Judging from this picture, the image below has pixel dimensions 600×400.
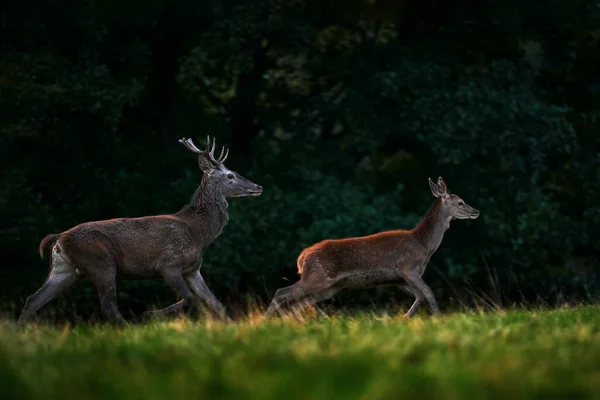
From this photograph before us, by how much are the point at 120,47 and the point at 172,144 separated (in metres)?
1.85

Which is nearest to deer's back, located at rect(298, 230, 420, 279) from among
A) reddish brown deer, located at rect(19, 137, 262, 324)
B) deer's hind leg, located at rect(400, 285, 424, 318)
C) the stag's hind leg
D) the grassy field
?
deer's hind leg, located at rect(400, 285, 424, 318)

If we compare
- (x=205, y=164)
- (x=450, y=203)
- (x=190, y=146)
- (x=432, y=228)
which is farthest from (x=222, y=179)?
(x=450, y=203)

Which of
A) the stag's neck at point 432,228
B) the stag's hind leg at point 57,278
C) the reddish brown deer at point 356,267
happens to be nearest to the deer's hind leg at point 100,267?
the stag's hind leg at point 57,278

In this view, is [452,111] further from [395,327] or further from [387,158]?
[395,327]

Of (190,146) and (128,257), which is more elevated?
(190,146)

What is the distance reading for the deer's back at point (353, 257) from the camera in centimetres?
1301

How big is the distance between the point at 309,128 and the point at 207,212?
7839mm

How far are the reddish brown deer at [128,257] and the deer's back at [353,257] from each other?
1.32 meters

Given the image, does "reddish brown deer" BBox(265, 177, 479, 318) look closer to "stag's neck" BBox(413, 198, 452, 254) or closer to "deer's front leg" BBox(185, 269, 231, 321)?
"stag's neck" BBox(413, 198, 452, 254)

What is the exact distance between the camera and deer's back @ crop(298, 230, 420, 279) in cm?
1301

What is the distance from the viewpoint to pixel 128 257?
11.5 meters

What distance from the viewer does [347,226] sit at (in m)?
18.9

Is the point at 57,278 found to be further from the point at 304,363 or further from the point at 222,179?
the point at 304,363

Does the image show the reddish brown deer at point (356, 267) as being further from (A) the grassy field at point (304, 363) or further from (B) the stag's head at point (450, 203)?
(A) the grassy field at point (304, 363)
